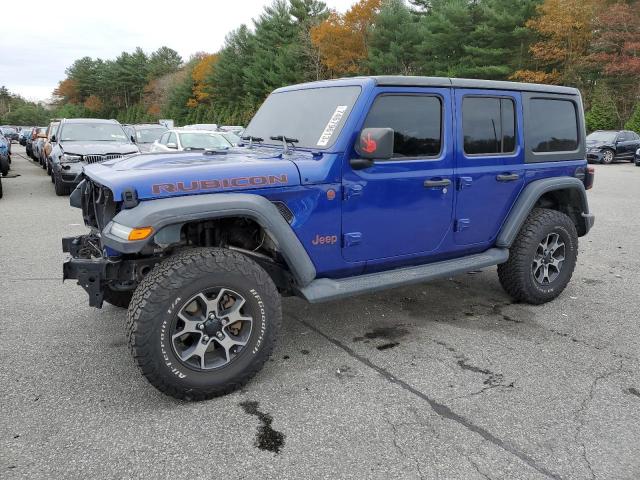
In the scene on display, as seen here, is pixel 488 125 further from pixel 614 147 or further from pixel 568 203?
pixel 614 147

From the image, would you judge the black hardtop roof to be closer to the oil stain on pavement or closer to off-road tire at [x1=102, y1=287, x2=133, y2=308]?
the oil stain on pavement

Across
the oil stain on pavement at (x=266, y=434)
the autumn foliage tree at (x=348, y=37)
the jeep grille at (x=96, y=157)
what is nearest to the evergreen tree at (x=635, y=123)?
the autumn foliage tree at (x=348, y=37)

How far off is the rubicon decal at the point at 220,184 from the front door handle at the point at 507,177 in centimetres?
197

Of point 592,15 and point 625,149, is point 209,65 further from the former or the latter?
point 625,149

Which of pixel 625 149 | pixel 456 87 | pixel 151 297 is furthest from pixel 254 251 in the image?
pixel 625 149

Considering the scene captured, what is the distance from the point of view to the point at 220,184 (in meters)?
3.17

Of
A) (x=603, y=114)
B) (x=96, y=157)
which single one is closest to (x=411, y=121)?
(x=96, y=157)

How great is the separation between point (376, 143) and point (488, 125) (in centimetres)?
142

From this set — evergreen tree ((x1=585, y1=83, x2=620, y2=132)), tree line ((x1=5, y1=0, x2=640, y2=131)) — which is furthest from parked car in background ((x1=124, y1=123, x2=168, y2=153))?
evergreen tree ((x1=585, y1=83, x2=620, y2=132))

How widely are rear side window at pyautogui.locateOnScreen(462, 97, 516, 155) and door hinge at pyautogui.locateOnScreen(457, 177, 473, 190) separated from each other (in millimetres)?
215

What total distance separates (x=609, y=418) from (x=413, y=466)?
1.26 metres

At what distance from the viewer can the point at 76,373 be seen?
138 inches

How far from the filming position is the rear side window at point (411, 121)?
12.4 ft

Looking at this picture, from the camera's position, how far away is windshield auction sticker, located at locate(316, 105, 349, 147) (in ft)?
12.0
